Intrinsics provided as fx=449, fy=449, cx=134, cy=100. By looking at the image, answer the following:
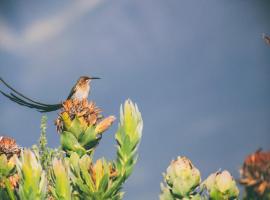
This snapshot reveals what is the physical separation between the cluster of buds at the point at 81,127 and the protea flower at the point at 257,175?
1.28m

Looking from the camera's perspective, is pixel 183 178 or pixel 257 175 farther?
pixel 183 178

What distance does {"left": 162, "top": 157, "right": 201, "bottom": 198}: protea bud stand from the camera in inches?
89.8

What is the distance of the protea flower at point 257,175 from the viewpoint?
1.33 meters

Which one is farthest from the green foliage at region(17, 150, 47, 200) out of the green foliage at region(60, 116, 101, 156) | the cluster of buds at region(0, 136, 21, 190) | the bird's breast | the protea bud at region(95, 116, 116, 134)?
the bird's breast

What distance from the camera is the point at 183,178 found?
2.28m

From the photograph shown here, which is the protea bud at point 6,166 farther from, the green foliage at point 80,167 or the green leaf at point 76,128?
the green leaf at point 76,128

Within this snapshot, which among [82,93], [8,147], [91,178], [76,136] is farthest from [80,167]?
[82,93]

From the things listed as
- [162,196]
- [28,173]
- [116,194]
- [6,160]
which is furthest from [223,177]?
[6,160]

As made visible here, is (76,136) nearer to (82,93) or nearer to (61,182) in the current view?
(61,182)

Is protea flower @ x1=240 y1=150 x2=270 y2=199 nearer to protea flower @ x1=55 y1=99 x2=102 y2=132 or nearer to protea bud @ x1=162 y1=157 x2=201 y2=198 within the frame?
protea bud @ x1=162 y1=157 x2=201 y2=198

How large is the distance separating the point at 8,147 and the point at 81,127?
72 cm

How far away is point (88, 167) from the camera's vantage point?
2.42 metres

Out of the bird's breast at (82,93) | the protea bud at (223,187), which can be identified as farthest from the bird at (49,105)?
the protea bud at (223,187)

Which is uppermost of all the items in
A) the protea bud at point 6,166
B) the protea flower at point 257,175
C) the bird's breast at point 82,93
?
the bird's breast at point 82,93
